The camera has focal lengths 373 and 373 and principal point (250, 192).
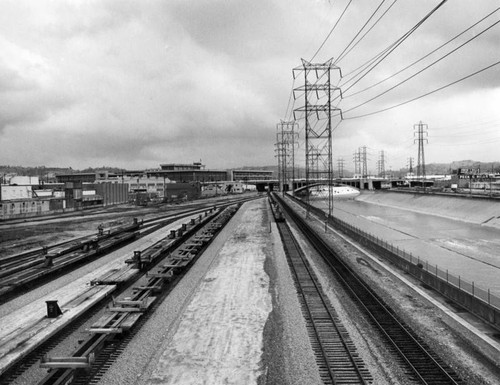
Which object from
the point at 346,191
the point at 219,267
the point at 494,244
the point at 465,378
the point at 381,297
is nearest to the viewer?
the point at 465,378

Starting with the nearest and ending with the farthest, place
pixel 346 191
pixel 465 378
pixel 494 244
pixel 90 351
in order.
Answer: pixel 465 378 → pixel 90 351 → pixel 494 244 → pixel 346 191

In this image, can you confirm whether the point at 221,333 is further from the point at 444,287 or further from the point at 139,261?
the point at 444,287

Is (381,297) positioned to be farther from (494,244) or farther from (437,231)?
(437,231)

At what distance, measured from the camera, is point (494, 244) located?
3622 cm

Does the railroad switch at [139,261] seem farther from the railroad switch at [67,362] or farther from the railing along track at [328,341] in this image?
the railroad switch at [67,362]

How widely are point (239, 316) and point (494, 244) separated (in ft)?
108

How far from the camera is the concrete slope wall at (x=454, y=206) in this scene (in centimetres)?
5456

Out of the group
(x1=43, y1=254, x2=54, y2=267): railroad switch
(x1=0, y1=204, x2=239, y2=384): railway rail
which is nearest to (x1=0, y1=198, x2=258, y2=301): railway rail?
(x1=43, y1=254, x2=54, y2=267): railroad switch

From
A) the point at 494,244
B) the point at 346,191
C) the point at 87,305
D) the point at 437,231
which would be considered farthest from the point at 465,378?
the point at 346,191

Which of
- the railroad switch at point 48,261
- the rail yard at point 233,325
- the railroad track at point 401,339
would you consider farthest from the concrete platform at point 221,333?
the railroad switch at point 48,261

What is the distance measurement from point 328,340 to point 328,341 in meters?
0.08

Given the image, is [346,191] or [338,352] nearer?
[338,352]

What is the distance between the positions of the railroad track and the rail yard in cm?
4

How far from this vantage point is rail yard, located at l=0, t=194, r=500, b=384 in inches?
394
